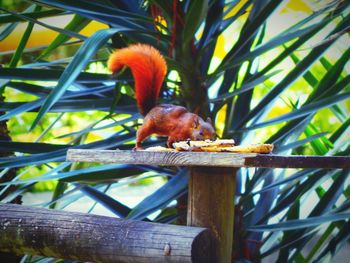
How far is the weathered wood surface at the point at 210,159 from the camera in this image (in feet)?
2.55

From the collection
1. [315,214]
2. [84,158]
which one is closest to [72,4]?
[84,158]

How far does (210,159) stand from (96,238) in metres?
0.32

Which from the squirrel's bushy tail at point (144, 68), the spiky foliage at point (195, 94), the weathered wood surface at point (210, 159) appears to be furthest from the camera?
the spiky foliage at point (195, 94)

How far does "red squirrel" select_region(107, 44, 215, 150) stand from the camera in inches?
40.4

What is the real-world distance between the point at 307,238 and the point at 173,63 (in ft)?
2.12

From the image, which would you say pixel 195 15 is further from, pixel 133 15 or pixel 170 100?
pixel 170 100

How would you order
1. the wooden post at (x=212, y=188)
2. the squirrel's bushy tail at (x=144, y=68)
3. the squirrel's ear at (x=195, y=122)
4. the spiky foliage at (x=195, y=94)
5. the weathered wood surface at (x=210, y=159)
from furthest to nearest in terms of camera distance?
the spiky foliage at (x=195, y=94), the squirrel's bushy tail at (x=144, y=68), the squirrel's ear at (x=195, y=122), the wooden post at (x=212, y=188), the weathered wood surface at (x=210, y=159)

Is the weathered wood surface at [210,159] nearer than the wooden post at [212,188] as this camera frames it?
Yes

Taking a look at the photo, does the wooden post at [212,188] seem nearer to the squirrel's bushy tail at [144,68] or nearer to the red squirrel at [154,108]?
the red squirrel at [154,108]

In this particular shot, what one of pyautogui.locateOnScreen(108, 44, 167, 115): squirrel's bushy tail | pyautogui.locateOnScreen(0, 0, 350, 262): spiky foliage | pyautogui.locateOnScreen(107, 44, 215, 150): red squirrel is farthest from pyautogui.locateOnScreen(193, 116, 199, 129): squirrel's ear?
pyautogui.locateOnScreen(0, 0, 350, 262): spiky foliage

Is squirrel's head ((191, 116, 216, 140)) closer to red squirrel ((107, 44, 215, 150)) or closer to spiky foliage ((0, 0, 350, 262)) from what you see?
red squirrel ((107, 44, 215, 150))

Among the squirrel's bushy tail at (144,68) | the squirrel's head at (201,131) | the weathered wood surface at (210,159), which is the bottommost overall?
the weathered wood surface at (210,159)

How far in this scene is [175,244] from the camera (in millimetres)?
908

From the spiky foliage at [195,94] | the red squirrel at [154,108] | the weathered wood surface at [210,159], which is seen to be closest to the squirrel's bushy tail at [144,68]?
the red squirrel at [154,108]
